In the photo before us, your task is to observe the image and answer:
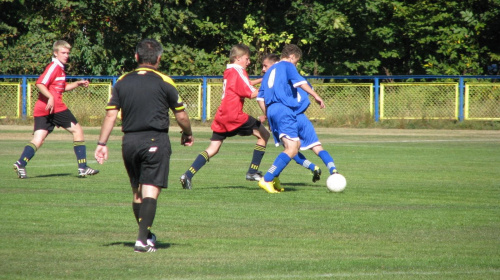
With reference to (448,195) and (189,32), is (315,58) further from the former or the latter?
(448,195)

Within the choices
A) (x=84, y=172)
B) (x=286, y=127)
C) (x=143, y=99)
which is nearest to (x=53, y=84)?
(x=84, y=172)

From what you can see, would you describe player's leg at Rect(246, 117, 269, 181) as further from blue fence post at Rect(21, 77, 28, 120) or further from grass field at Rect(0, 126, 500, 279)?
blue fence post at Rect(21, 77, 28, 120)

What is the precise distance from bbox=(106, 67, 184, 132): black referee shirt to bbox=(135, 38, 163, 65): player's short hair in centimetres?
8

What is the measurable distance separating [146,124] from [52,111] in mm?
6647

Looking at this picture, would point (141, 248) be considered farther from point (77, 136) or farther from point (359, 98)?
point (359, 98)

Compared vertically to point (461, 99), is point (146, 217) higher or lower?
higher

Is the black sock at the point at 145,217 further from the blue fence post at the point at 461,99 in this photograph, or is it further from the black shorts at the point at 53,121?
the blue fence post at the point at 461,99

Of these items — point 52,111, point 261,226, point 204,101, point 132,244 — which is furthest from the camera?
point 204,101

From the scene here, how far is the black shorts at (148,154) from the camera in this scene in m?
6.69

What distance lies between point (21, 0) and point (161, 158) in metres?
33.2

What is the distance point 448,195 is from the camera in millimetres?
10969

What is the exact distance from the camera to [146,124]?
22.0ft

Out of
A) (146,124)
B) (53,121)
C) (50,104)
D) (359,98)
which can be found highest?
(146,124)

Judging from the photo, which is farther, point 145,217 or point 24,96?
point 24,96
